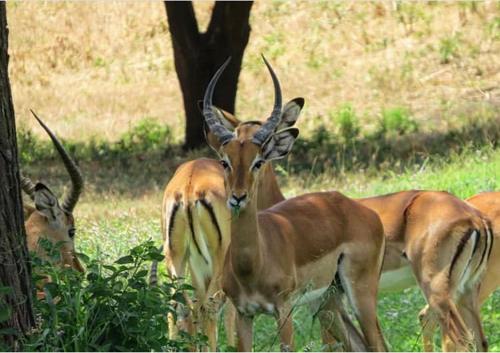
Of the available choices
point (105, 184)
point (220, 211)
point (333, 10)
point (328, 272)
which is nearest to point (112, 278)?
point (328, 272)

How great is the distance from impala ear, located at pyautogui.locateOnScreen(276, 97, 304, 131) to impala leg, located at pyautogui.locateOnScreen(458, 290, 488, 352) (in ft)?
4.94

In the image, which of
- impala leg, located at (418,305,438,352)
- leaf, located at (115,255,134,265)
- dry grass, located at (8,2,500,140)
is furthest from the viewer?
dry grass, located at (8,2,500,140)

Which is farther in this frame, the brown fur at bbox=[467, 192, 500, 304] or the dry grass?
the dry grass

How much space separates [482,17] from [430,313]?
1235 cm

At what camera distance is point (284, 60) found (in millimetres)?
19109

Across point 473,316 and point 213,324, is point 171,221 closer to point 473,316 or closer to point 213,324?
point 213,324

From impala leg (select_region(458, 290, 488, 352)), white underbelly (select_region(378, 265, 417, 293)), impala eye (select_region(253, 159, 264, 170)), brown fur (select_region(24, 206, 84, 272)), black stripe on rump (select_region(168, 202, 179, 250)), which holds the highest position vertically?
impala eye (select_region(253, 159, 264, 170))

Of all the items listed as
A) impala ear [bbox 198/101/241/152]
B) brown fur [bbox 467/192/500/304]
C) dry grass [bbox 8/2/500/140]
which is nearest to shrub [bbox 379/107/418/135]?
dry grass [bbox 8/2/500/140]

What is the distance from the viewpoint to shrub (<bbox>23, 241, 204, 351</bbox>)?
500cm

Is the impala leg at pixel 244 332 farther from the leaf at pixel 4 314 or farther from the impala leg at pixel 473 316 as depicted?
the leaf at pixel 4 314

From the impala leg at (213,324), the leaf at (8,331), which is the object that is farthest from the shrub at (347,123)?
the leaf at (8,331)

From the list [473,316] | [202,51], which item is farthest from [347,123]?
[473,316]

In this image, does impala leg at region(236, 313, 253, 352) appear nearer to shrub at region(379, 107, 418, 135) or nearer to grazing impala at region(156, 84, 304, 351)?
grazing impala at region(156, 84, 304, 351)

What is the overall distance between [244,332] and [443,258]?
1.49 m
